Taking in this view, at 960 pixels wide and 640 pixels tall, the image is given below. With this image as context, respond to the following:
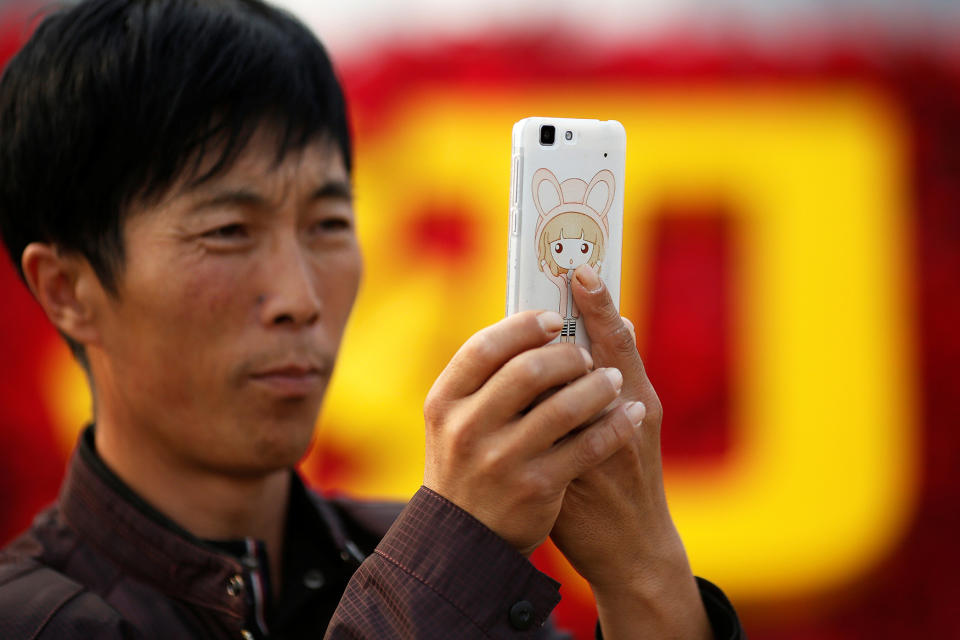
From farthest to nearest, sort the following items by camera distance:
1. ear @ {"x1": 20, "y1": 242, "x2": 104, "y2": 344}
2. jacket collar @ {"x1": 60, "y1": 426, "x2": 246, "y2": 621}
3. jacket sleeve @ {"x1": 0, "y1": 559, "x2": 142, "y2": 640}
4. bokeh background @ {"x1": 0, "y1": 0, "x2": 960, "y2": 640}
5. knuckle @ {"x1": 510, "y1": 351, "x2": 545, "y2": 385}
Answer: bokeh background @ {"x1": 0, "y1": 0, "x2": 960, "y2": 640} → ear @ {"x1": 20, "y1": 242, "x2": 104, "y2": 344} → jacket collar @ {"x1": 60, "y1": 426, "x2": 246, "y2": 621} → jacket sleeve @ {"x1": 0, "y1": 559, "x2": 142, "y2": 640} → knuckle @ {"x1": 510, "y1": 351, "x2": 545, "y2": 385}

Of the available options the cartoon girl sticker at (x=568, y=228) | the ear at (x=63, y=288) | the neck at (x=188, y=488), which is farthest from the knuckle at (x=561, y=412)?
the ear at (x=63, y=288)

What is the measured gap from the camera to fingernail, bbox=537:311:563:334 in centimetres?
95

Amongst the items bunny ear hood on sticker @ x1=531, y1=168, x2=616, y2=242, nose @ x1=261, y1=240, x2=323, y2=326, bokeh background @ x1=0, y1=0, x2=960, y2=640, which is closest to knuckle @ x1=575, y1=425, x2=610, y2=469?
bunny ear hood on sticker @ x1=531, y1=168, x2=616, y2=242

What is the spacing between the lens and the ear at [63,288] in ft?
4.77

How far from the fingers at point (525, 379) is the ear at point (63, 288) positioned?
78 cm

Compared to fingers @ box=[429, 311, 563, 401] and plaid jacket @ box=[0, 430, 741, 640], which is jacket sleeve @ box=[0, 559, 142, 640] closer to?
plaid jacket @ box=[0, 430, 741, 640]

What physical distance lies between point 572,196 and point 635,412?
0.25m

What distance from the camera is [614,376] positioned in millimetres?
968

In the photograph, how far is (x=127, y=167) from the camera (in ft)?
4.54

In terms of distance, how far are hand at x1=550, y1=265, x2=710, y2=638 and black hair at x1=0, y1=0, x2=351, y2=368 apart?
2.05 ft

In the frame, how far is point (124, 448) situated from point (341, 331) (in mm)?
375

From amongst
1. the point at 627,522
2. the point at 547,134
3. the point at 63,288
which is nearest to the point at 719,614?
the point at 627,522

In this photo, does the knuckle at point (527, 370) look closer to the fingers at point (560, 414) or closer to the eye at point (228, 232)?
the fingers at point (560, 414)

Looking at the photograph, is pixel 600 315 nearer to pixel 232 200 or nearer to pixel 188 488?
pixel 232 200
